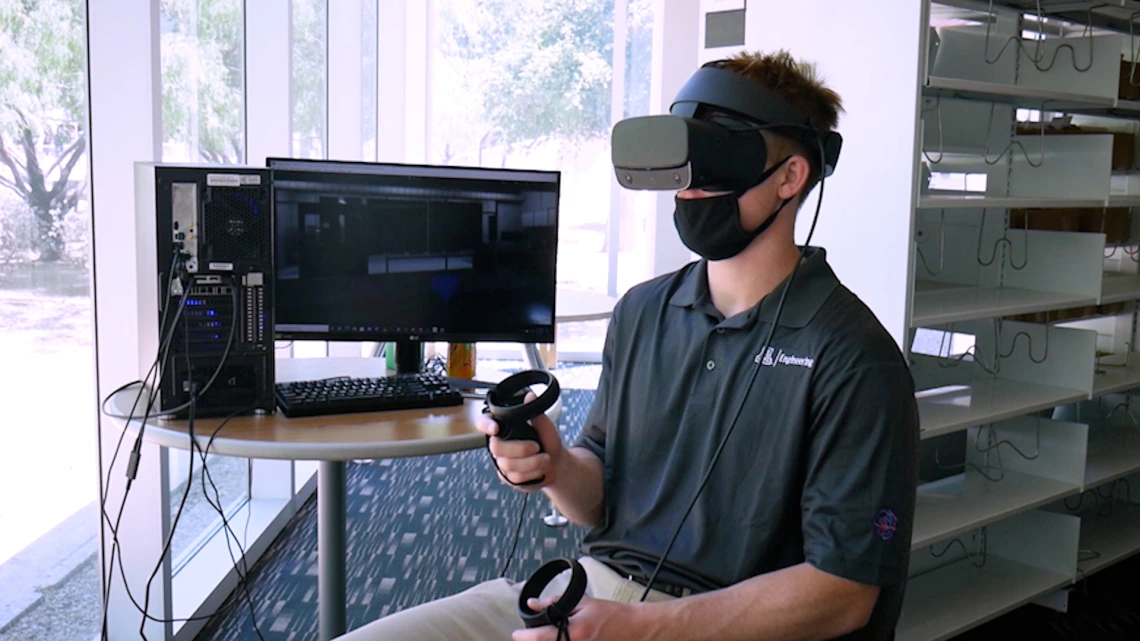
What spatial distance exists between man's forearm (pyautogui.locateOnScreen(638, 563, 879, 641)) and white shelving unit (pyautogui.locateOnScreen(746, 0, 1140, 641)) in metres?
1.25

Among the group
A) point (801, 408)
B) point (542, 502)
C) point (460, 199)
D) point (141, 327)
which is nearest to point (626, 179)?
→ point (801, 408)

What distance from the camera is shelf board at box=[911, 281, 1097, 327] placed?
2.59m

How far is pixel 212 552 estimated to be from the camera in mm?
3105

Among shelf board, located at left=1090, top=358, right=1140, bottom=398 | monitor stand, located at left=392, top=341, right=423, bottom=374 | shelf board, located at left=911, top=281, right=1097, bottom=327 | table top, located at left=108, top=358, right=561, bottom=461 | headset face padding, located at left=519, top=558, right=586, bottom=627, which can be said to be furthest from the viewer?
shelf board, located at left=1090, top=358, right=1140, bottom=398

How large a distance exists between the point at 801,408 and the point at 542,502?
271cm

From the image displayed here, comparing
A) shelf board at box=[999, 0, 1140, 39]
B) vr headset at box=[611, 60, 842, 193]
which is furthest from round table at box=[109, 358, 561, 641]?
shelf board at box=[999, 0, 1140, 39]

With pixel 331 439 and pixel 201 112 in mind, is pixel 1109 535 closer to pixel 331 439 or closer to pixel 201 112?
pixel 331 439

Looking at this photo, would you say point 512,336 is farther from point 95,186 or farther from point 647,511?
point 95,186

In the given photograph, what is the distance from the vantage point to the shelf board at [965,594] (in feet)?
9.23

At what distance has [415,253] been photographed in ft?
7.19

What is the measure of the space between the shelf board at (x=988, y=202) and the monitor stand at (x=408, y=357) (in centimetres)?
123

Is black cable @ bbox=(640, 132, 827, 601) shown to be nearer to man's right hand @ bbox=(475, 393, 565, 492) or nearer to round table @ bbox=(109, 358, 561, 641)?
man's right hand @ bbox=(475, 393, 565, 492)

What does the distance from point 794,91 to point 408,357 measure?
1.12m

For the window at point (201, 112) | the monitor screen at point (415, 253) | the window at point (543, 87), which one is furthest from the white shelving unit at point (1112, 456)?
the window at point (543, 87)
